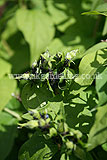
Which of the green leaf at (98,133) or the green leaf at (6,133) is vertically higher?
the green leaf at (6,133)

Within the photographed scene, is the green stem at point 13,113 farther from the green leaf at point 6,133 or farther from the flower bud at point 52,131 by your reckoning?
the flower bud at point 52,131

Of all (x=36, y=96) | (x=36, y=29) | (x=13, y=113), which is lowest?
(x=36, y=96)

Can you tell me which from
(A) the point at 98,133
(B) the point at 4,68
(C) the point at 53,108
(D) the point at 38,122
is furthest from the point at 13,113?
(A) the point at 98,133

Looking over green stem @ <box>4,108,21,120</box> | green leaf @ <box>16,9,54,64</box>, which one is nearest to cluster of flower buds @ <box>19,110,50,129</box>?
green stem @ <box>4,108,21,120</box>

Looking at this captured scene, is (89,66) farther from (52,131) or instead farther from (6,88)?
(6,88)

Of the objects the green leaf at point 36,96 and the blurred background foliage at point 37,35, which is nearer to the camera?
the green leaf at point 36,96

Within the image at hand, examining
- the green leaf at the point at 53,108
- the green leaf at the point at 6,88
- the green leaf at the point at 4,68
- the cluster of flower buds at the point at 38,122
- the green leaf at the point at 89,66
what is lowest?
the cluster of flower buds at the point at 38,122

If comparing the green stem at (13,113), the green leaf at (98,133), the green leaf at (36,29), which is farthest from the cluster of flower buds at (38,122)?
the green leaf at (36,29)

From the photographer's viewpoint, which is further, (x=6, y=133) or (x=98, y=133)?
(x=6, y=133)
